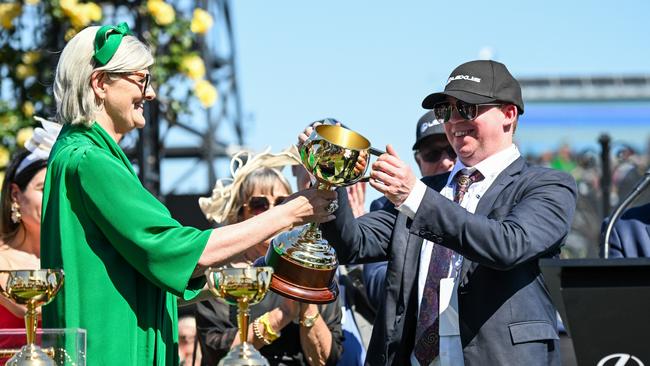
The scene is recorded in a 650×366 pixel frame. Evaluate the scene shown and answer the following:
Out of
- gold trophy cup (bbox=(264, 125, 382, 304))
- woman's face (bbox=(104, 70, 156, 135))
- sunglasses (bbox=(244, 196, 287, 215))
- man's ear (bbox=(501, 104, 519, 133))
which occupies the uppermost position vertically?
woman's face (bbox=(104, 70, 156, 135))

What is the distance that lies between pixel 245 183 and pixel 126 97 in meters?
1.81

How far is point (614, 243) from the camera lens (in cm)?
516

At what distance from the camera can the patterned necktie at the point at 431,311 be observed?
404 cm

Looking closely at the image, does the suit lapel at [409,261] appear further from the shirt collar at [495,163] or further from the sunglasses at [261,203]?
the sunglasses at [261,203]

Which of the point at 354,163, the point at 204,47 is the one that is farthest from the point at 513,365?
the point at 204,47

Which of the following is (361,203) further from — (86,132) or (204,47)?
(204,47)

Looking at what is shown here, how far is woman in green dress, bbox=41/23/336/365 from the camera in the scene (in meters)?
3.54

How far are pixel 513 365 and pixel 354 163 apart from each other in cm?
85

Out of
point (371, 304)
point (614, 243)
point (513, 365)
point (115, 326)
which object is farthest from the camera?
point (371, 304)

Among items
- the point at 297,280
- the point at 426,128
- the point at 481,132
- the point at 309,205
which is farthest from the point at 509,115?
the point at 426,128

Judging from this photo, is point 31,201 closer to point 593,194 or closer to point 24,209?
point 24,209

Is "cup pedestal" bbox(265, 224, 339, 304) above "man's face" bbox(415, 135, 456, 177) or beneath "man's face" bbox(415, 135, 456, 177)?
beneath

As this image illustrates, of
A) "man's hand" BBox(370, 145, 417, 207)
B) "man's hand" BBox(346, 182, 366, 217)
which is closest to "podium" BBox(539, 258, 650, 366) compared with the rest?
"man's hand" BBox(370, 145, 417, 207)

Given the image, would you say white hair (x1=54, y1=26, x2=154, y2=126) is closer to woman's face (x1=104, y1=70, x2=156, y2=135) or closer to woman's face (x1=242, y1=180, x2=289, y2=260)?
woman's face (x1=104, y1=70, x2=156, y2=135)
